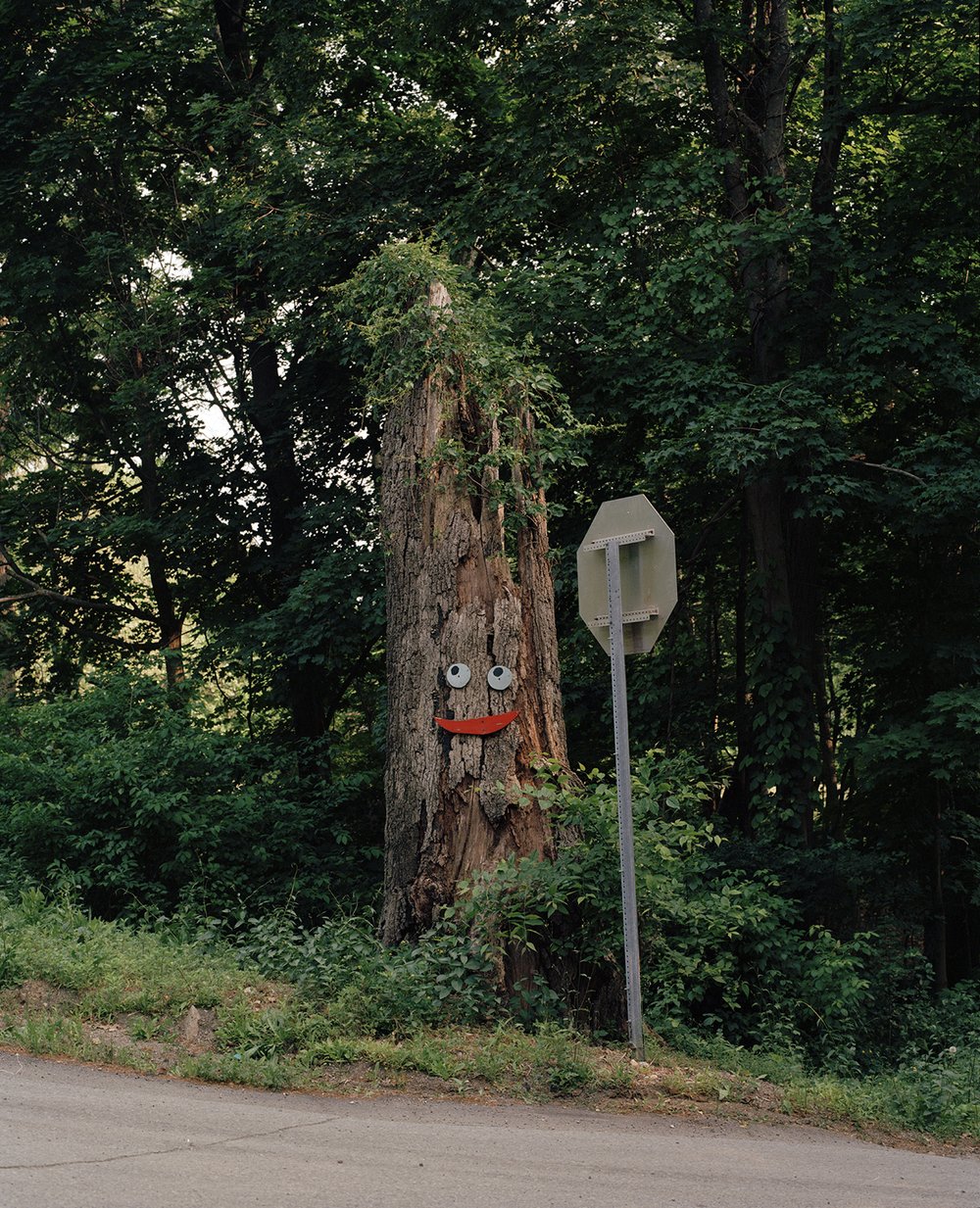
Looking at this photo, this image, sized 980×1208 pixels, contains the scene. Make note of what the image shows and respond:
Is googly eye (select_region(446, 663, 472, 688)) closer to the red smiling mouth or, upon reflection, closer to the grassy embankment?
the red smiling mouth

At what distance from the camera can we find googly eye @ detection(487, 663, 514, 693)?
8.55 metres

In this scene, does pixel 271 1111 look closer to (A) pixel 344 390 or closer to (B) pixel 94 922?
(B) pixel 94 922

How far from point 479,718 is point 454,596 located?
888mm

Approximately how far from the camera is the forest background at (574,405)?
1191cm

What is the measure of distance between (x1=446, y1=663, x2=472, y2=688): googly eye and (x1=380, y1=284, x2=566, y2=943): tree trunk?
0.01 m

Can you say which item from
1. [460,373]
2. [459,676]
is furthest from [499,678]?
[460,373]

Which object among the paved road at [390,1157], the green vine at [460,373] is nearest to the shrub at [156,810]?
the green vine at [460,373]

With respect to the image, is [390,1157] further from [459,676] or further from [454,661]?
[454,661]

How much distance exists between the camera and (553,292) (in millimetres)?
13703

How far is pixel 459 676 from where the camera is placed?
8570 millimetres

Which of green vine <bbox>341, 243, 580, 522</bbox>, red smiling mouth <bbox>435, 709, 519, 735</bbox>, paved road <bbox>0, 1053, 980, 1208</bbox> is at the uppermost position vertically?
green vine <bbox>341, 243, 580, 522</bbox>

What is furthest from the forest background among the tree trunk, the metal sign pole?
the metal sign pole

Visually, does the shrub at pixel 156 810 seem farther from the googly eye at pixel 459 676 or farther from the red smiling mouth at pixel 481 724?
the googly eye at pixel 459 676

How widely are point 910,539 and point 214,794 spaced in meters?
8.39
